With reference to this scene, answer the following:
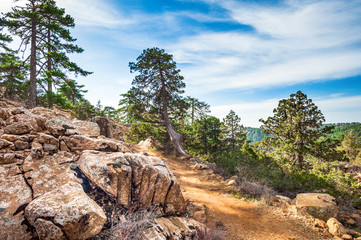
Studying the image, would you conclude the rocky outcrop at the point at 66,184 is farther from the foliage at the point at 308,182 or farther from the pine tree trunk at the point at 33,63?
the pine tree trunk at the point at 33,63

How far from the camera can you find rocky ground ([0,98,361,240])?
265cm

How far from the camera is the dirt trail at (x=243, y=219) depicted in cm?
500

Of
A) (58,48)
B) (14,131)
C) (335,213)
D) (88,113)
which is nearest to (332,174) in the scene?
(335,213)

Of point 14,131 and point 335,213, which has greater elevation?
point 14,131

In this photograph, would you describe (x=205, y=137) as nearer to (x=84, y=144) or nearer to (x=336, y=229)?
(x=336, y=229)

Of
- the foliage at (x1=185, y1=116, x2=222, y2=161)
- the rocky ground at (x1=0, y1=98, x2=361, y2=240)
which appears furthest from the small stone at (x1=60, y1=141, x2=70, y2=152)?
the foliage at (x1=185, y1=116, x2=222, y2=161)

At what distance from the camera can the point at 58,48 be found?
14953mm

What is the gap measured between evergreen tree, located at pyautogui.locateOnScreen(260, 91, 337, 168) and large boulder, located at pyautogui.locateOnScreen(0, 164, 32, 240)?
15470 millimetres

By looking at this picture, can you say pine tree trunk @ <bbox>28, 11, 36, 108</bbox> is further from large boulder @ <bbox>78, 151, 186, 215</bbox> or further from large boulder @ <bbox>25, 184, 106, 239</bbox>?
large boulder @ <bbox>25, 184, 106, 239</bbox>

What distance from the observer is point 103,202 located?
3471mm

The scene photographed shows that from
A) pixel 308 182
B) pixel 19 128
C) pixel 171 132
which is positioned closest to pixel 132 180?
pixel 19 128

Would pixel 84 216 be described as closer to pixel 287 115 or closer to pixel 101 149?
pixel 101 149

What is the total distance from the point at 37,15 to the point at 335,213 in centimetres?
2184

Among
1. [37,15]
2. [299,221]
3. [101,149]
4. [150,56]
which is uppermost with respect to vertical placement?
[37,15]
